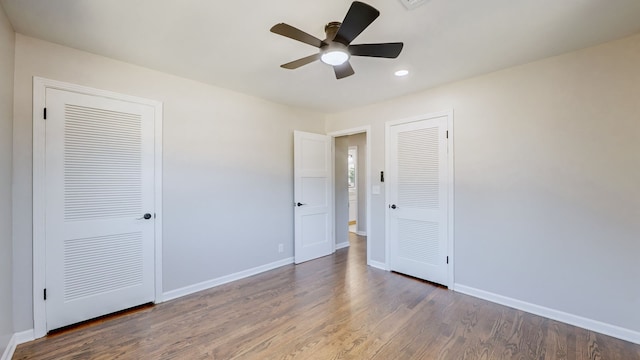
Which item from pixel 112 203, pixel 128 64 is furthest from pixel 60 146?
pixel 128 64

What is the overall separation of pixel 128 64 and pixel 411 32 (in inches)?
105

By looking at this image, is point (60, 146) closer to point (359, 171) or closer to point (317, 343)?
point (317, 343)

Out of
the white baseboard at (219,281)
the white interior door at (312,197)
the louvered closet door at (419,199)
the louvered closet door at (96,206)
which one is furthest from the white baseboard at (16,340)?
the louvered closet door at (419,199)

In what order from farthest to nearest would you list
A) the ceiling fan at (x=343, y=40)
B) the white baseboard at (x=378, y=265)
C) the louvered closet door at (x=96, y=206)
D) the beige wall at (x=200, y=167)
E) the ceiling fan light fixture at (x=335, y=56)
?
the white baseboard at (x=378, y=265)
the louvered closet door at (x=96, y=206)
the beige wall at (x=200, y=167)
the ceiling fan light fixture at (x=335, y=56)
the ceiling fan at (x=343, y=40)

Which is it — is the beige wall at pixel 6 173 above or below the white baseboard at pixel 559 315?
above

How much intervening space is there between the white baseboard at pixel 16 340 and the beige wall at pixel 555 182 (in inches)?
159

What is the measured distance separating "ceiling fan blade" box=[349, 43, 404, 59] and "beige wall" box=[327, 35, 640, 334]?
5.24ft

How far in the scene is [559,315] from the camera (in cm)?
244

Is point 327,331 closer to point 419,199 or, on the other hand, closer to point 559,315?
point 419,199

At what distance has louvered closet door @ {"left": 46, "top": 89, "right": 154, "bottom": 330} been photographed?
2.27 m

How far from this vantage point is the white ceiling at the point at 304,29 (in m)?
1.77

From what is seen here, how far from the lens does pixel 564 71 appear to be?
2428mm

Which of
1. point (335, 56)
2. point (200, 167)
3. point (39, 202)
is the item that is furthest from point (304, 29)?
point (39, 202)

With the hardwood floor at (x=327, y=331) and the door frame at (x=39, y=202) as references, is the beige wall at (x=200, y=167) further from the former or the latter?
the hardwood floor at (x=327, y=331)
